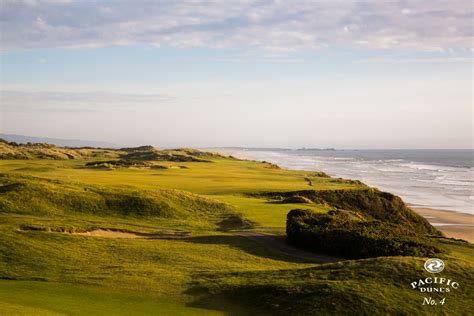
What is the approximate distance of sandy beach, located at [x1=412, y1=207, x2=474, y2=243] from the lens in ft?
155

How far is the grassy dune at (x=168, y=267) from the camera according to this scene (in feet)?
62.9

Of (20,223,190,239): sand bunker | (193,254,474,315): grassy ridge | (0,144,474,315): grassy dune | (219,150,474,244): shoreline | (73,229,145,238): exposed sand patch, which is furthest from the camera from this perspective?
(219,150,474,244): shoreline

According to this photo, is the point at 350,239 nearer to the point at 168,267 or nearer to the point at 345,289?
the point at 345,289

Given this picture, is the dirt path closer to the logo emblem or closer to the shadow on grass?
the shadow on grass

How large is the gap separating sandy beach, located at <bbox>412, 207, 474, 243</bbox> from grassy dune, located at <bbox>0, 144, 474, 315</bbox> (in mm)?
11906

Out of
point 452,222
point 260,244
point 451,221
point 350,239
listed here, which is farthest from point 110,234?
point 451,221

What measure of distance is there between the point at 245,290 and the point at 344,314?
13.8 feet

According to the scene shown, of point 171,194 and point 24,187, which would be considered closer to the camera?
point 24,187

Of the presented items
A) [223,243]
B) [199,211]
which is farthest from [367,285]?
[199,211]

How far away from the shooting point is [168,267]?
24656mm

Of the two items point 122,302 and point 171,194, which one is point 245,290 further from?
point 171,194

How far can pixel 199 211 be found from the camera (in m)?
40.2

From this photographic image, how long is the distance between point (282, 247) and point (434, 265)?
1039 cm

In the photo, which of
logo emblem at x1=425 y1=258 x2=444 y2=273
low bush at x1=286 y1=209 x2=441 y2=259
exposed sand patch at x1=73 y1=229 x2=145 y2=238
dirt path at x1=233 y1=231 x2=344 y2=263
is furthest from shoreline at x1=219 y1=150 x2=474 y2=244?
exposed sand patch at x1=73 y1=229 x2=145 y2=238
